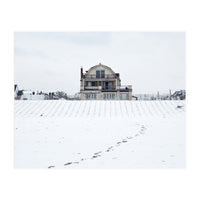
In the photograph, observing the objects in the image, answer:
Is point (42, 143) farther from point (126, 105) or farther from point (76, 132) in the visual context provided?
point (126, 105)

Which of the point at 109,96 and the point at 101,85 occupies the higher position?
the point at 101,85

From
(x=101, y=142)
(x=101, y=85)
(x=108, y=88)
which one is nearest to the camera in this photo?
(x=101, y=142)

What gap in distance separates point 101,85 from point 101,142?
40.1 ft

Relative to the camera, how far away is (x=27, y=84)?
4.50m

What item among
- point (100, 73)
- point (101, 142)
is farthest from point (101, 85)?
point (101, 142)

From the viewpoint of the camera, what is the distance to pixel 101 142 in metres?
3.51

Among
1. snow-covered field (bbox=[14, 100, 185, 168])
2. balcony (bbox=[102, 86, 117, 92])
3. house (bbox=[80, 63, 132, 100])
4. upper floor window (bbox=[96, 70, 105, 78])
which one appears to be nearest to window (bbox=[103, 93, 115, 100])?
house (bbox=[80, 63, 132, 100])

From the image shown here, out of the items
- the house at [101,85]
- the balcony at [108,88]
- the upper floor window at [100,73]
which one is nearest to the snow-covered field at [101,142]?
the house at [101,85]

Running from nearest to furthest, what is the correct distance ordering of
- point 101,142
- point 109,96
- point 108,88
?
point 101,142 → point 109,96 → point 108,88

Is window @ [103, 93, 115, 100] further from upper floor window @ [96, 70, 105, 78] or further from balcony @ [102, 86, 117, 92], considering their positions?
upper floor window @ [96, 70, 105, 78]

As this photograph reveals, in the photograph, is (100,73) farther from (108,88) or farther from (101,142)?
(101,142)

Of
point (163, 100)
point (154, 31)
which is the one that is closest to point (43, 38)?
point (154, 31)

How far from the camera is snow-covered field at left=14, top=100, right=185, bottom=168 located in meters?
2.83

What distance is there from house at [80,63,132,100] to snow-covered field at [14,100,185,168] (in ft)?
27.5
